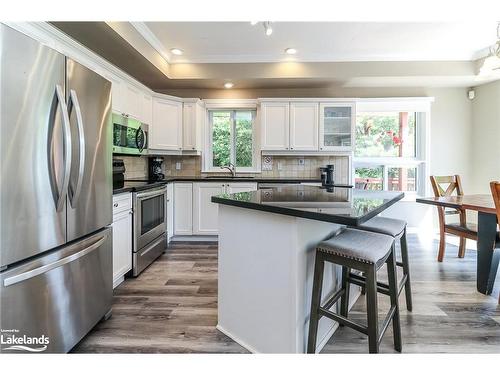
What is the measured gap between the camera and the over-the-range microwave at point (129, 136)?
2.99 m

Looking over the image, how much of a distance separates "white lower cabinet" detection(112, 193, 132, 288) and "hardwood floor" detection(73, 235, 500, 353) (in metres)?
0.17

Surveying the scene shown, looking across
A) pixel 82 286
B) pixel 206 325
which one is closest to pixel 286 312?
pixel 206 325

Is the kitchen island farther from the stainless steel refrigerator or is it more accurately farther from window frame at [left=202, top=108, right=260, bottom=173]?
window frame at [left=202, top=108, right=260, bottom=173]

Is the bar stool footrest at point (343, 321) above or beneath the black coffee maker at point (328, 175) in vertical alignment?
beneath

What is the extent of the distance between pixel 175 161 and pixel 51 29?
2.79 meters

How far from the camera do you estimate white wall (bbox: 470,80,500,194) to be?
13.7 feet

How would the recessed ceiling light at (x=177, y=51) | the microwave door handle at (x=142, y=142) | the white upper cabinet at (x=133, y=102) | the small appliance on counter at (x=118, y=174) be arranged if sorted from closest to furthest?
the small appliance on counter at (x=118, y=174) → the white upper cabinet at (x=133, y=102) → the microwave door handle at (x=142, y=142) → the recessed ceiling light at (x=177, y=51)

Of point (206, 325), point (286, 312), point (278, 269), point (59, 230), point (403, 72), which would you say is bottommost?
point (206, 325)

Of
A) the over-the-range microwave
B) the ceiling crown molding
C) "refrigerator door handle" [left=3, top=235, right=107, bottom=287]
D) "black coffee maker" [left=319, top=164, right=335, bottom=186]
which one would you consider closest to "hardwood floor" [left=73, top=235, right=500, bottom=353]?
"refrigerator door handle" [left=3, top=235, right=107, bottom=287]

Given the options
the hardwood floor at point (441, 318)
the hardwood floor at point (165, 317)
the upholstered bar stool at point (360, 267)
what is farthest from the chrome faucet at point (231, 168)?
the upholstered bar stool at point (360, 267)

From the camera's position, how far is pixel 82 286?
164 centimetres

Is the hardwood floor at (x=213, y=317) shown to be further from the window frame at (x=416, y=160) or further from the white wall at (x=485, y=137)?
the white wall at (x=485, y=137)

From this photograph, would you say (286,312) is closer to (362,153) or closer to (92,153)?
(92,153)

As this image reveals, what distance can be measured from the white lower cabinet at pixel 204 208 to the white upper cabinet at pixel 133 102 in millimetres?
1246
